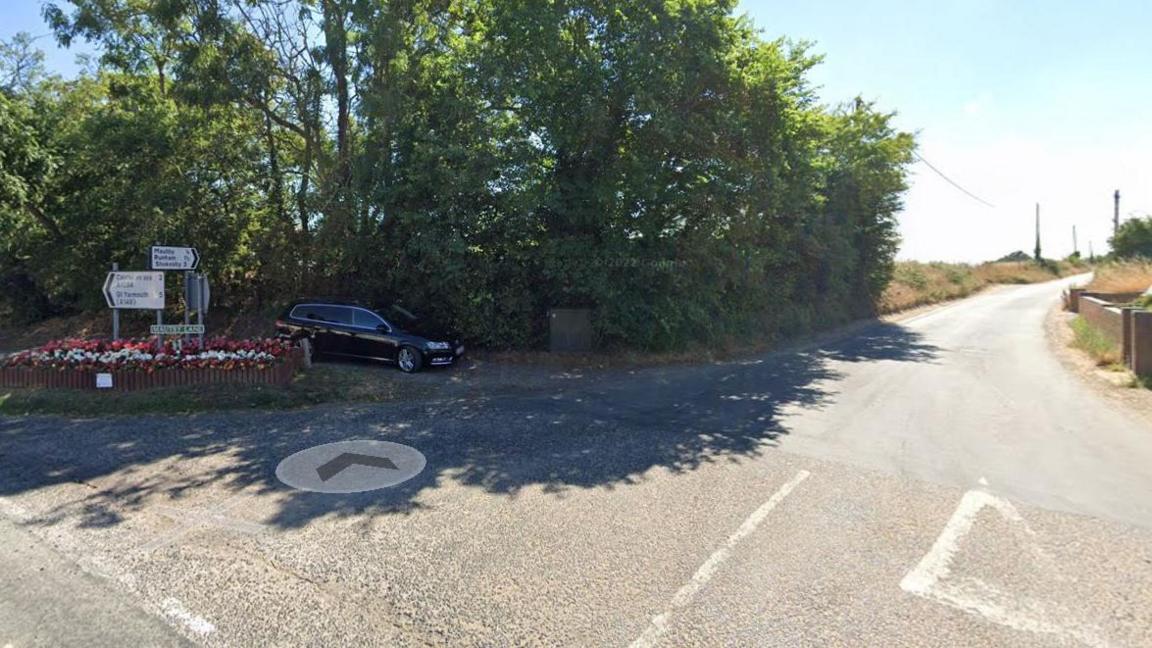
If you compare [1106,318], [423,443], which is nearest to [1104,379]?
[1106,318]

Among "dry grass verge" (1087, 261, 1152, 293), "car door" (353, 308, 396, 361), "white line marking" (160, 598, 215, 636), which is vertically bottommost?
"white line marking" (160, 598, 215, 636)

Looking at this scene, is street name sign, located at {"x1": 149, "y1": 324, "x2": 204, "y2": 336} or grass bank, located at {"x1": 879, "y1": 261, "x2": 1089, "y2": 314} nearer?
street name sign, located at {"x1": 149, "y1": 324, "x2": 204, "y2": 336}

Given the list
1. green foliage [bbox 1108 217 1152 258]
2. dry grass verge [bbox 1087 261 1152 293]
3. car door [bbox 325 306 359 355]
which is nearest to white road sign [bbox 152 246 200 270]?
car door [bbox 325 306 359 355]

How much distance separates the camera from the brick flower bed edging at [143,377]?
8695 millimetres

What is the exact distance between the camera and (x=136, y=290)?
10438mm

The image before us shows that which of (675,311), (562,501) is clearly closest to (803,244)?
(675,311)

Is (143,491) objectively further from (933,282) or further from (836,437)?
(933,282)

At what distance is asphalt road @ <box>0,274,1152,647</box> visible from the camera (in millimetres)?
3164

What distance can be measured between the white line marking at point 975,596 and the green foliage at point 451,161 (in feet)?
28.6

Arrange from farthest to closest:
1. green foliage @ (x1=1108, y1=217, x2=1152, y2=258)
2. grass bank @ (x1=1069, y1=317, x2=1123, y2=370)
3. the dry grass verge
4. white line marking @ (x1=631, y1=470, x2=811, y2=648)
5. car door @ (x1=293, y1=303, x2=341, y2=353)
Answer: green foliage @ (x1=1108, y1=217, x2=1152, y2=258) → the dry grass verge → car door @ (x1=293, y1=303, x2=341, y2=353) → grass bank @ (x1=1069, y1=317, x2=1123, y2=370) → white line marking @ (x1=631, y1=470, x2=811, y2=648)

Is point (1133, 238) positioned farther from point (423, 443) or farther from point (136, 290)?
point (136, 290)

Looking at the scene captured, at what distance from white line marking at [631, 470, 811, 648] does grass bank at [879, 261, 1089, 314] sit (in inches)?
920

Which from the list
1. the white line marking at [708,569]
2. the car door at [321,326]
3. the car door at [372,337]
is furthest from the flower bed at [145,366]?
the white line marking at [708,569]

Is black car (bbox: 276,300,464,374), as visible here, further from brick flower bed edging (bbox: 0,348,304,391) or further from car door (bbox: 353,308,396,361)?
brick flower bed edging (bbox: 0,348,304,391)
